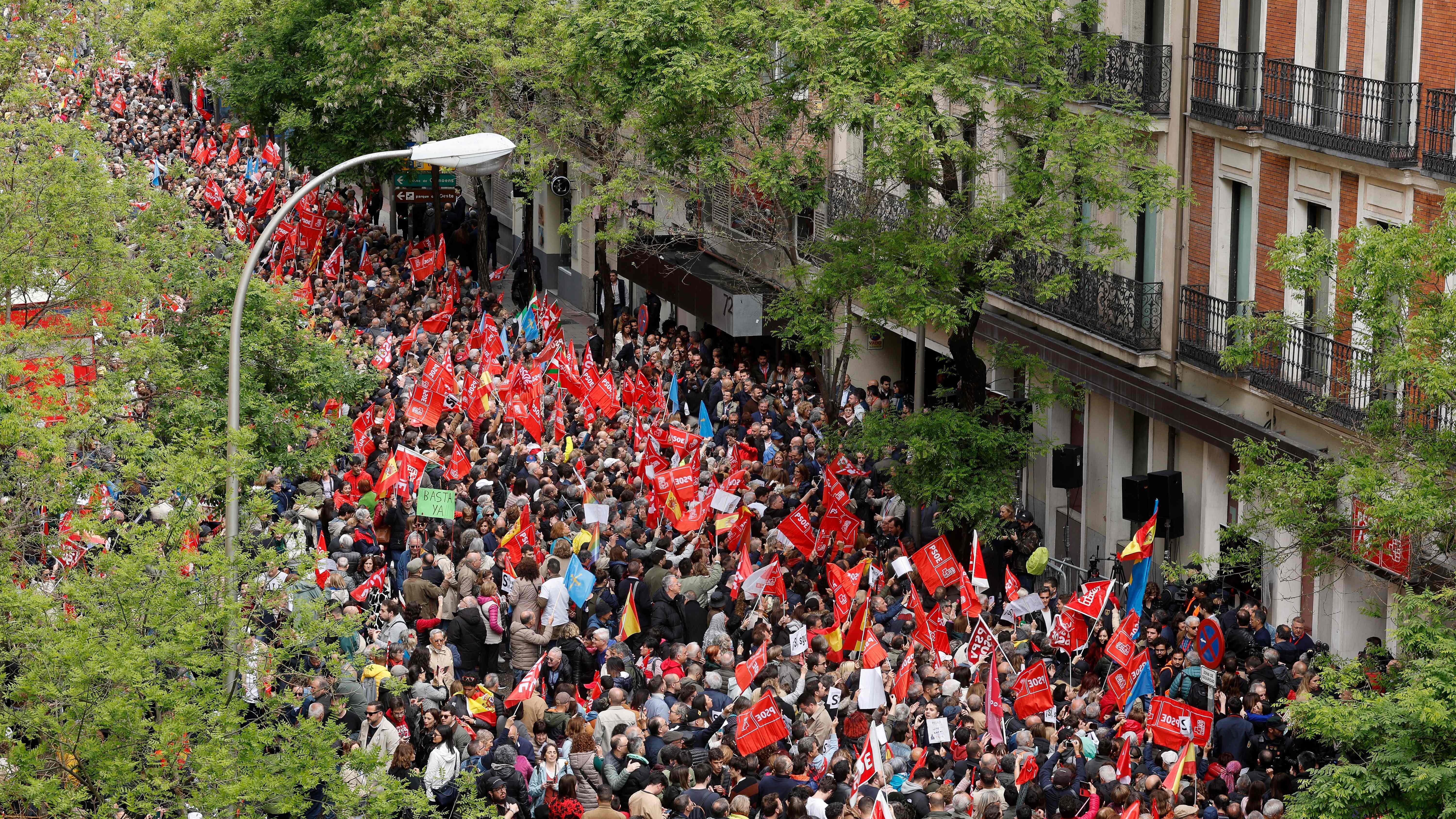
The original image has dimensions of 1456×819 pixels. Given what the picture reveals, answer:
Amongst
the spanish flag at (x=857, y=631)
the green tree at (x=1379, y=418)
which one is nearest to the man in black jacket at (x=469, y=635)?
the spanish flag at (x=857, y=631)

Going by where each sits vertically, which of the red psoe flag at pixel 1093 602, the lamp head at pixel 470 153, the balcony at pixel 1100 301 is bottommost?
the red psoe flag at pixel 1093 602

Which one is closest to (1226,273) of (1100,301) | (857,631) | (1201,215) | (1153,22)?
(1201,215)

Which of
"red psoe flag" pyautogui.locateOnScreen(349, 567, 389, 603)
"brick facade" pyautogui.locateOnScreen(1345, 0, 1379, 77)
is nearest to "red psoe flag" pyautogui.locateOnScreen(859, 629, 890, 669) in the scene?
"red psoe flag" pyautogui.locateOnScreen(349, 567, 389, 603)

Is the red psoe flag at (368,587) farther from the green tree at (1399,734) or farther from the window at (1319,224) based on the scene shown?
the window at (1319,224)

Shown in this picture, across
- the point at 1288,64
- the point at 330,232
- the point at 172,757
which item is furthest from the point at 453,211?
the point at 172,757

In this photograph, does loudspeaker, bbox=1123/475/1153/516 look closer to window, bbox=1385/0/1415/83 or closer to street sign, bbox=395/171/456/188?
window, bbox=1385/0/1415/83

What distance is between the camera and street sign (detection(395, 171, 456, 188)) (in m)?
47.9

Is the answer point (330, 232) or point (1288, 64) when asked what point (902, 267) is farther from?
point (330, 232)

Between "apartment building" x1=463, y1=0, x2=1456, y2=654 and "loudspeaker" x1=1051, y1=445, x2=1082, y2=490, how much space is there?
0.03 meters

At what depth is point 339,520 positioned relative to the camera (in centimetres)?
2459

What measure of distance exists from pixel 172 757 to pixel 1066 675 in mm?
11194

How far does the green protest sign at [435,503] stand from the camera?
945 inches

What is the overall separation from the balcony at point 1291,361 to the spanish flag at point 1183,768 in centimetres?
425

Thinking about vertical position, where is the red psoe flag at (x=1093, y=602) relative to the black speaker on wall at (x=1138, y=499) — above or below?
above
